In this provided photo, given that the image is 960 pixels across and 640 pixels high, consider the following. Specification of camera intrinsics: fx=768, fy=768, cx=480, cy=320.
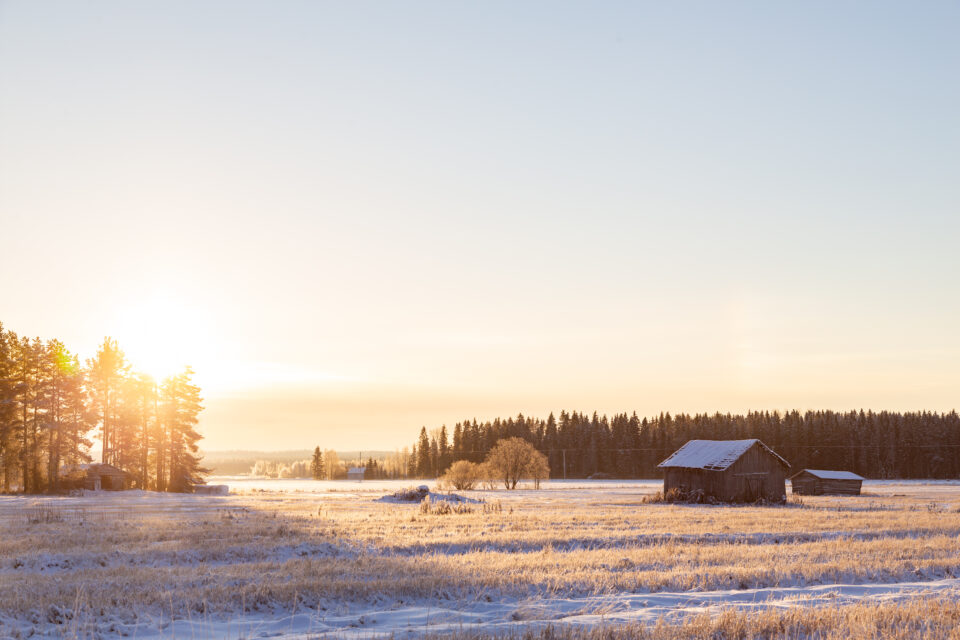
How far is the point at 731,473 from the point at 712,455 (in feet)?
8.30

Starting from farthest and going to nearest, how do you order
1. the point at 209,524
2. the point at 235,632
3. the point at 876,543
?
the point at 209,524, the point at 876,543, the point at 235,632

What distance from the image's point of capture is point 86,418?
72.0 m

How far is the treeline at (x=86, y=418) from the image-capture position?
66.3m

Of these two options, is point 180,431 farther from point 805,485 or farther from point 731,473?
point 805,485

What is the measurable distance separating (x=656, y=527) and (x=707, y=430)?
11695cm

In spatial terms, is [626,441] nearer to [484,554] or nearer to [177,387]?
[177,387]

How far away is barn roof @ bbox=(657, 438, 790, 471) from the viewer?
57906 millimetres

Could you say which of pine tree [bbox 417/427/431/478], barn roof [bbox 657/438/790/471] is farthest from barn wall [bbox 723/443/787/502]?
pine tree [bbox 417/427/431/478]

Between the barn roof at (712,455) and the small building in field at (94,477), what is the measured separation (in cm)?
4912

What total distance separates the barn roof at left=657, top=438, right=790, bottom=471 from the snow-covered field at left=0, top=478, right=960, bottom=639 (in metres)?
28.4

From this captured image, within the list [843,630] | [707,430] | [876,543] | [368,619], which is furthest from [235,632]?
[707,430]

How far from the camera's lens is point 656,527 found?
99.8ft

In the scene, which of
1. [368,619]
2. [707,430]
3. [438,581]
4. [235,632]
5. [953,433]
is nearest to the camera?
[235,632]

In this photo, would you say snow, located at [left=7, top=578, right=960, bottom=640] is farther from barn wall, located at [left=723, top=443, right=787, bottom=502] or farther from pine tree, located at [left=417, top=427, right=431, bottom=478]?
pine tree, located at [left=417, top=427, right=431, bottom=478]
